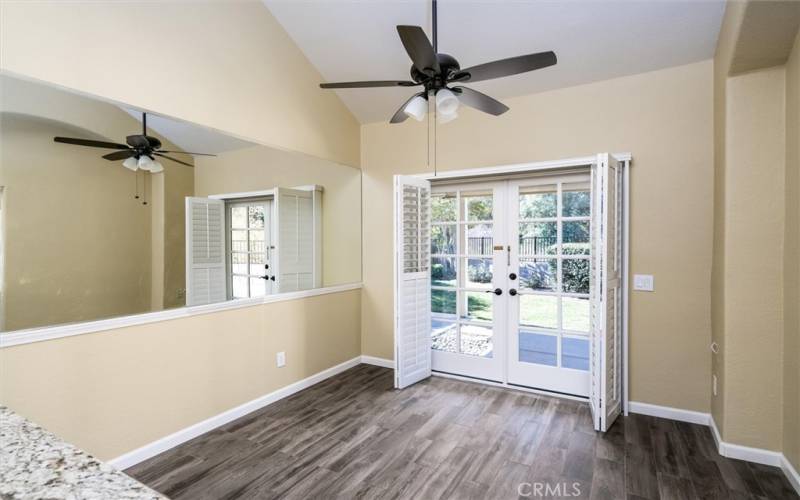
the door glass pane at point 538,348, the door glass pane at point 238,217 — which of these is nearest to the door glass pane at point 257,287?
the door glass pane at point 238,217

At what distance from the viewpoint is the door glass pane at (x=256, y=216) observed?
3.39m

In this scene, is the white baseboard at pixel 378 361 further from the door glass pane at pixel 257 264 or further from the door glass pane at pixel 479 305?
the door glass pane at pixel 257 264

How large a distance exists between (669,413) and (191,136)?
4165mm

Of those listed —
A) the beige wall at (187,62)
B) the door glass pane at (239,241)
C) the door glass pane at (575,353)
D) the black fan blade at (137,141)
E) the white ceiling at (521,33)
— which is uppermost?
the white ceiling at (521,33)

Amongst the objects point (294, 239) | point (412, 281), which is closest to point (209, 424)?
point (294, 239)

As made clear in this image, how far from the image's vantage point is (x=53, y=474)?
0.73 m

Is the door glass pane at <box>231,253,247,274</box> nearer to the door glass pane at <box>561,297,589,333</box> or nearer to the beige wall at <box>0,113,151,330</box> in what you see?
the beige wall at <box>0,113,151,330</box>

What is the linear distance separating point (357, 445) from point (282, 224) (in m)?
2.01

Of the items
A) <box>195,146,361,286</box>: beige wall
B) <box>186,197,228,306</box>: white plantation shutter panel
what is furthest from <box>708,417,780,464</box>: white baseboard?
<box>186,197,228,306</box>: white plantation shutter panel

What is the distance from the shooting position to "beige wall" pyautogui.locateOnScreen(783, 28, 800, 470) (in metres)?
2.19

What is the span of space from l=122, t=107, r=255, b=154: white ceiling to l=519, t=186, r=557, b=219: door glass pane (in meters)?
2.47

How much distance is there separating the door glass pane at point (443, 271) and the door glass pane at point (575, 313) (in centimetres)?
109

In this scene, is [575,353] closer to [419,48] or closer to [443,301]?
[443,301]

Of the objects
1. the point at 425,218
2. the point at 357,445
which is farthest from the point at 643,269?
the point at 357,445
